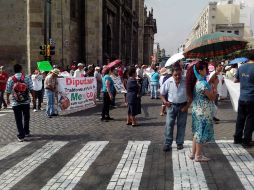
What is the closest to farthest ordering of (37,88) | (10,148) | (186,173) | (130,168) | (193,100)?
(186,173), (130,168), (193,100), (10,148), (37,88)

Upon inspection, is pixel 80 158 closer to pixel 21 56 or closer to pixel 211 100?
pixel 211 100

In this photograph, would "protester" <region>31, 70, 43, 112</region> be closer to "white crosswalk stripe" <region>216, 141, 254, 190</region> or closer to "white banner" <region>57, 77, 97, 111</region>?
"white banner" <region>57, 77, 97, 111</region>

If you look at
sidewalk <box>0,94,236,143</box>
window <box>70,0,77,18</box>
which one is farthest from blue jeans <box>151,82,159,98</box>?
window <box>70,0,77,18</box>

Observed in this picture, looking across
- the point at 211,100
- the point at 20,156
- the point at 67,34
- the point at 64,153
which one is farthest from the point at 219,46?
the point at 67,34

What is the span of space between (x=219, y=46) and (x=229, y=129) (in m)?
2.28

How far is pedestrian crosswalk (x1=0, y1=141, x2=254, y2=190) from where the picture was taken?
19.1ft

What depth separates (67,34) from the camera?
25.8m

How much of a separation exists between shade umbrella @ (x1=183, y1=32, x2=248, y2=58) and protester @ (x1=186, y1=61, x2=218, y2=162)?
9.91 ft

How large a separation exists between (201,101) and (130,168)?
5.43 feet

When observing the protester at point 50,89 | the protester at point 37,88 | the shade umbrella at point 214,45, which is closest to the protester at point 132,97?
the shade umbrella at point 214,45

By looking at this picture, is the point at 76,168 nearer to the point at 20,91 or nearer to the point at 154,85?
the point at 20,91

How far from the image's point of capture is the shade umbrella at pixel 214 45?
961 centimetres

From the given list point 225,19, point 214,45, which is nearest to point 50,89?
point 214,45

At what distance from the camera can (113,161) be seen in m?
7.05
